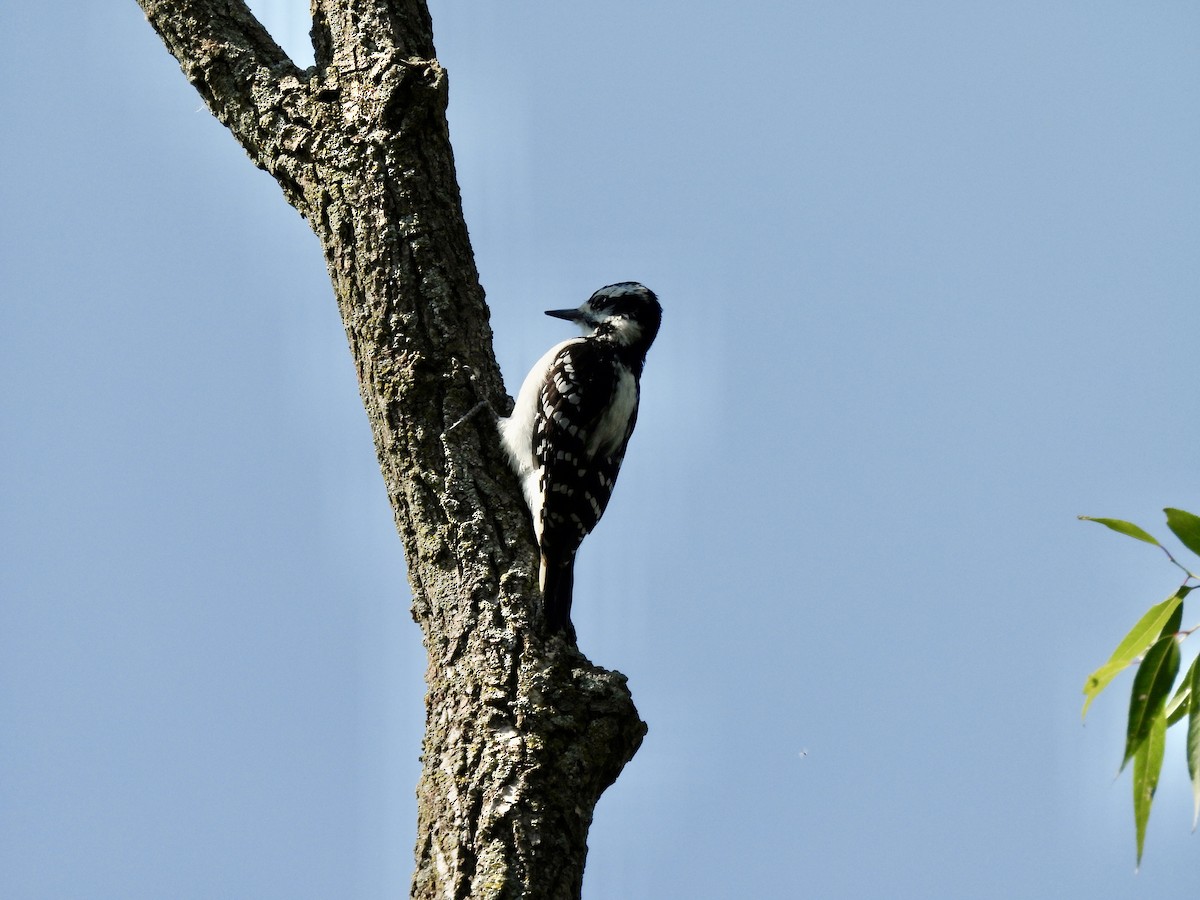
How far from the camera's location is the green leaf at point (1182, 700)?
8.28ft

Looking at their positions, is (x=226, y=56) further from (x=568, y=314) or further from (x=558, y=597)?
(x=558, y=597)

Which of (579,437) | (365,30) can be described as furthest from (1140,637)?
(365,30)

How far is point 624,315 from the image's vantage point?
4.80m

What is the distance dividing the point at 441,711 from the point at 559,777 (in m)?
0.35

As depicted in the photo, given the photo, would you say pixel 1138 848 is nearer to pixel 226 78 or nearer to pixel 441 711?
pixel 441 711

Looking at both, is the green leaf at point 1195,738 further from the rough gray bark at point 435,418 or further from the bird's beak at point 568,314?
the bird's beak at point 568,314

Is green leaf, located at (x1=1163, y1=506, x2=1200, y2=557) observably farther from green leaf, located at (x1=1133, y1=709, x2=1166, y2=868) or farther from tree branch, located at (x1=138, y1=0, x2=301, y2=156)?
tree branch, located at (x1=138, y1=0, x2=301, y2=156)

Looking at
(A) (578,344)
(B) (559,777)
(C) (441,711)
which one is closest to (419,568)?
(C) (441,711)

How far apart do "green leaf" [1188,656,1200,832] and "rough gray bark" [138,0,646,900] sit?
3.82 ft

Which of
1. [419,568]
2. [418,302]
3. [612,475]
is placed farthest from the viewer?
[612,475]

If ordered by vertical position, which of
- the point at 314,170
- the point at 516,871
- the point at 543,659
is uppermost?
the point at 314,170

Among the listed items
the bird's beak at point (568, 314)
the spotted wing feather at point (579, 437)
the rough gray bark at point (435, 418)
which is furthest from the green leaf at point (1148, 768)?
the bird's beak at point (568, 314)

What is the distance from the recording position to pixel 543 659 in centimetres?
283

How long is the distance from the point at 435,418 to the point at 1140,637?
180 cm
